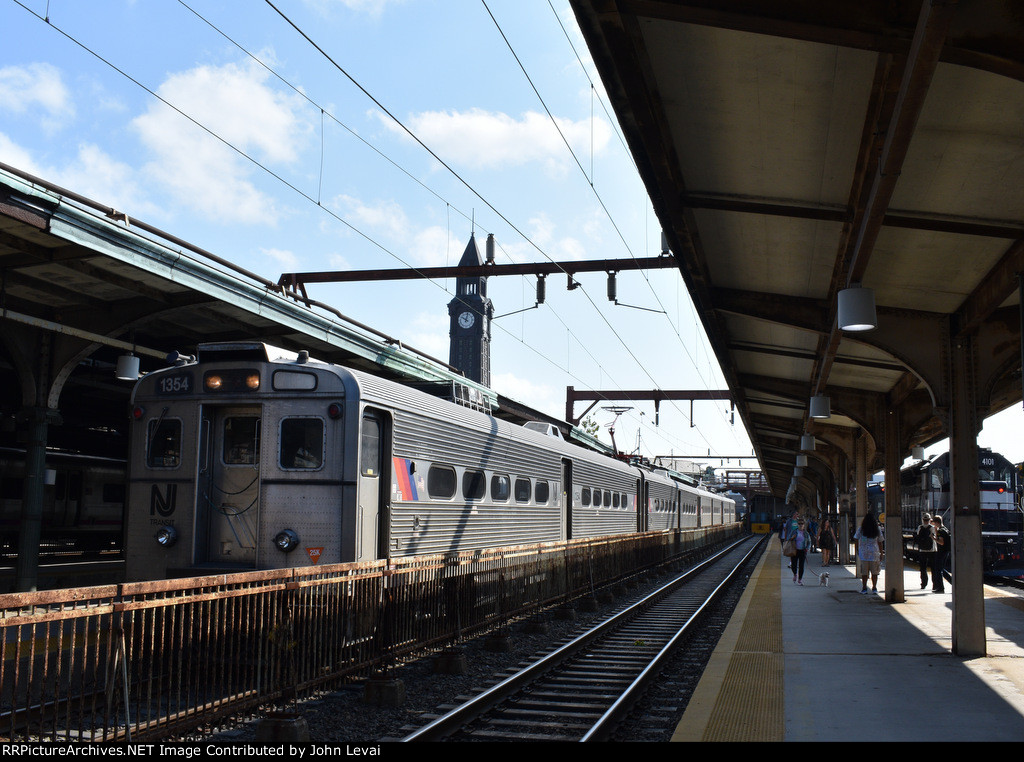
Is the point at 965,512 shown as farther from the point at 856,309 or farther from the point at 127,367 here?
the point at 127,367

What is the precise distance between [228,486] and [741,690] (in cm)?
567

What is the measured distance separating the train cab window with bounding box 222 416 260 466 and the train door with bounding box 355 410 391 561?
1.23 meters

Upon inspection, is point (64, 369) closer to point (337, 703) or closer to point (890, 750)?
point (337, 703)

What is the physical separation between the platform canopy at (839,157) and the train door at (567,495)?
5.62 metres

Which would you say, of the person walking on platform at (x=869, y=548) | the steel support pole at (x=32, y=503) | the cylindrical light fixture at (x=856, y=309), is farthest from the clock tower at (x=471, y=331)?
the cylindrical light fixture at (x=856, y=309)

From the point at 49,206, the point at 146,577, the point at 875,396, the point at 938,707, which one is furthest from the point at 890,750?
the point at 875,396

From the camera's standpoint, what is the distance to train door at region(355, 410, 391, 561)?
9422 mm

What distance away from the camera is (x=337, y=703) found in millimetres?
7699

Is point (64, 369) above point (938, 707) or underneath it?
above

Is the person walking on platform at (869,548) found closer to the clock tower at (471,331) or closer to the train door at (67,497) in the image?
the train door at (67,497)

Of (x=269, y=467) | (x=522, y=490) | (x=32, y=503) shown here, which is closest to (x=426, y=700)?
(x=269, y=467)

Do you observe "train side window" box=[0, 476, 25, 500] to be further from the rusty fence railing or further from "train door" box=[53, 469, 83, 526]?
the rusty fence railing

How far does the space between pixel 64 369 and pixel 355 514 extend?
8736mm

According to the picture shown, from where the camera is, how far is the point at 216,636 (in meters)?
6.66
